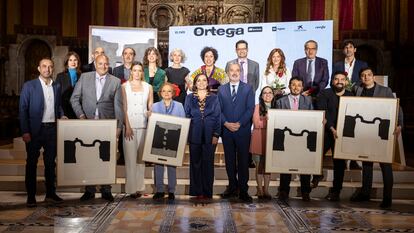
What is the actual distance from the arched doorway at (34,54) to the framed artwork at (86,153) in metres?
8.02

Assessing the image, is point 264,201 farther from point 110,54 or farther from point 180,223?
point 110,54

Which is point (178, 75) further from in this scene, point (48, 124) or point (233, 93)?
point (48, 124)

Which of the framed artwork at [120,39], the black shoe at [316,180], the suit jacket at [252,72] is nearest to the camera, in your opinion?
the black shoe at [316,180]

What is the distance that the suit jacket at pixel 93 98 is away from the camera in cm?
645

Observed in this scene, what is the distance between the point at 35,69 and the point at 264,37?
7.33 m

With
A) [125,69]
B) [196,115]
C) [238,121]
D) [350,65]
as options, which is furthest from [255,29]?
[196,115]

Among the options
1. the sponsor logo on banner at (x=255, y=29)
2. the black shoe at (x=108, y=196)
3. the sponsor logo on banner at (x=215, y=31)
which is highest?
the sponsor logo on banner at (x=255, y=29)

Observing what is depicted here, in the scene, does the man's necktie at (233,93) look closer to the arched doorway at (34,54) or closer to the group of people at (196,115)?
the group of people at (196,115)

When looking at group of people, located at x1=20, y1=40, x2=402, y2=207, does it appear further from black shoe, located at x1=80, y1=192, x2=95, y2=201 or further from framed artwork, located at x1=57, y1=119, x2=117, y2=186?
framed artwork, located at x1=57, y1=119, x2=117, y2=186

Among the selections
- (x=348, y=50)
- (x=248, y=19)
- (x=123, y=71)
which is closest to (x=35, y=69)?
(x=248, y=19)

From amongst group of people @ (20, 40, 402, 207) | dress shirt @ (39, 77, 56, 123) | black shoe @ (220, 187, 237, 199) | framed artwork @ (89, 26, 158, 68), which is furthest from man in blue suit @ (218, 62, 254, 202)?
framed artwork @ (89, 26, 158, 68)

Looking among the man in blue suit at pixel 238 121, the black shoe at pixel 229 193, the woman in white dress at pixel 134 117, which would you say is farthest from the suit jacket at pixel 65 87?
the black shoe at pixel 229 193

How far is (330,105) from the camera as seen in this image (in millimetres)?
6703

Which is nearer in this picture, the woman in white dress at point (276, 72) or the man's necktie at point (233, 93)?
the man's necktie at point (233, 93)
